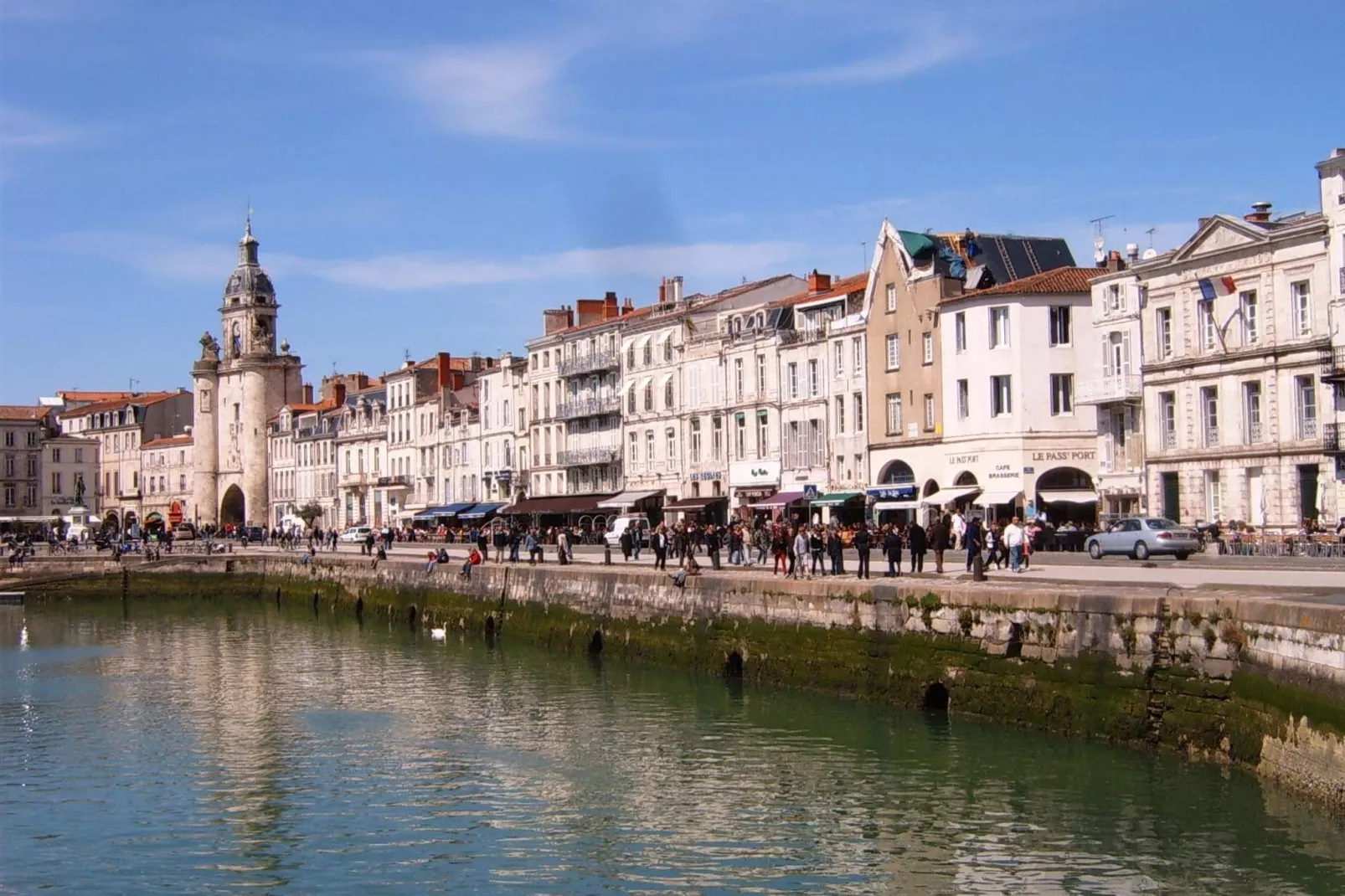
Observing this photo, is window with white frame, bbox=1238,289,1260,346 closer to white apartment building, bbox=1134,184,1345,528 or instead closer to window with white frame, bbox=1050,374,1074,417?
white apartment building, bbox=1134,184,1345,528

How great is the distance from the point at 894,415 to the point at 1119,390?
11.1 m

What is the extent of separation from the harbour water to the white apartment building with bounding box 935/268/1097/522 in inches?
992

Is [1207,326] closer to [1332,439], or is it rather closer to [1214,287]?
[1214,287]

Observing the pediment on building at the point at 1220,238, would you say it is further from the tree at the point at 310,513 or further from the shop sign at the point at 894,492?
the tree at the point at 310,513

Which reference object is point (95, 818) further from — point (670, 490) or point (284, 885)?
point (670, 490)

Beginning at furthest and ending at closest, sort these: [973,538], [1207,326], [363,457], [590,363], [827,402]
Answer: [363,457], [590,363], [827,402], [1207,326], [973,538]

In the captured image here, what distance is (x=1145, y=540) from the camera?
139 ft

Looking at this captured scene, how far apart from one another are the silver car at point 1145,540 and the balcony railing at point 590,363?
40591mm

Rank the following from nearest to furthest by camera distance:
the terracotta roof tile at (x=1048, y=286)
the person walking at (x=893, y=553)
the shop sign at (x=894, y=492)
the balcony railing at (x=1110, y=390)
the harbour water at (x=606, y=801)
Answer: the harbour water at (x=606, y=801), the person walking at (x=893, y=553), the balcony railing at (x=1110, y=390), the terracotta roof tile at (x=1048, y=286), the shop sign at (x=894, y=492)

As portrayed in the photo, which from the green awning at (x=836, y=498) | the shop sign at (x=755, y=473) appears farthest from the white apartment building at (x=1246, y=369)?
the shop sign at (x=755, y=473)

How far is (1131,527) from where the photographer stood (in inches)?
1700

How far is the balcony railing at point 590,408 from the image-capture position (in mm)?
82375

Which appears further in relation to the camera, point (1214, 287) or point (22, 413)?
point (22, 413)

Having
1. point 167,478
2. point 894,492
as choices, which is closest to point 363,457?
point 167,478
